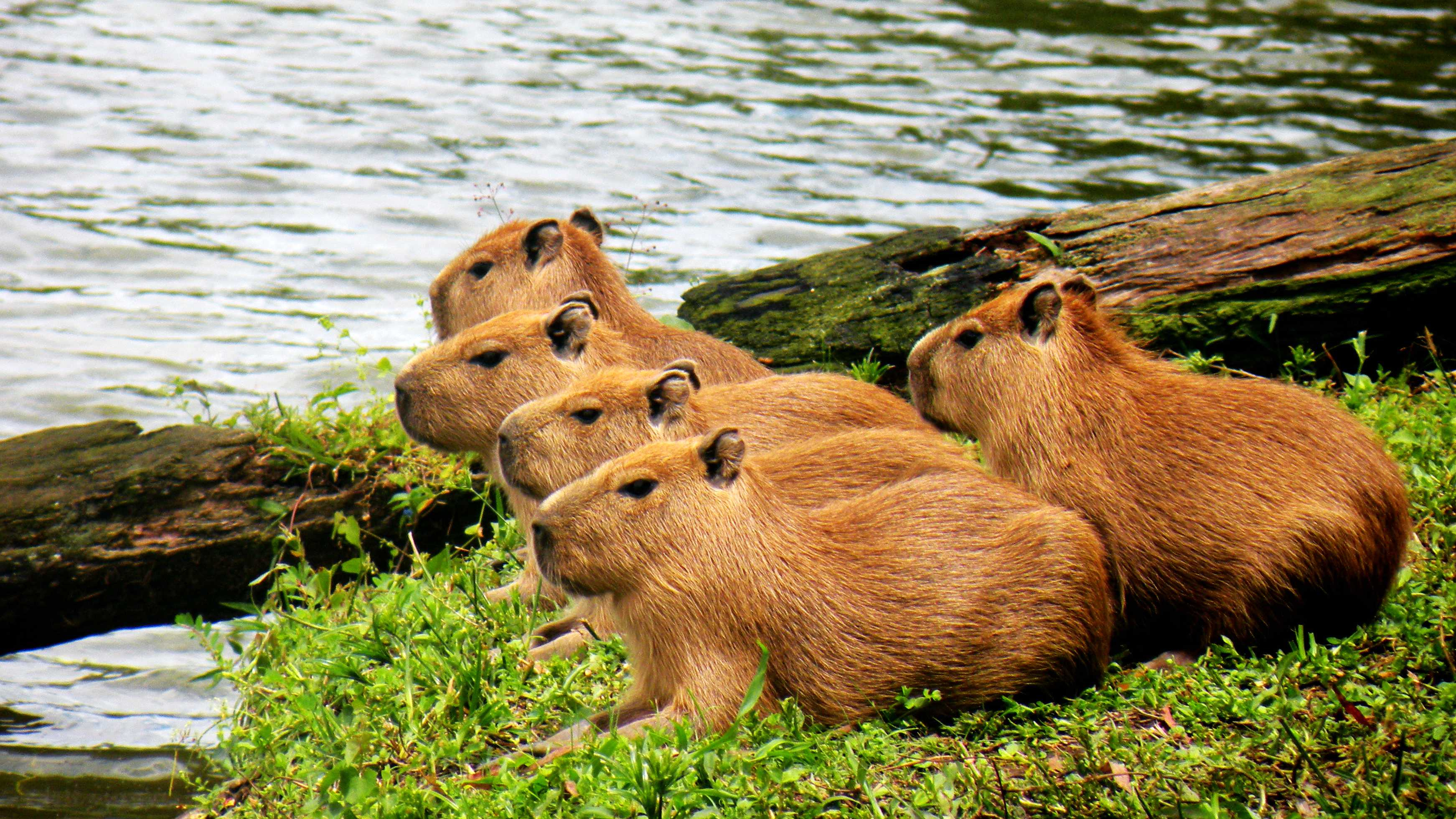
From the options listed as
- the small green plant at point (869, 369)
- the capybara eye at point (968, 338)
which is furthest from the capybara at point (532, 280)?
the capybara eye at point (968, 338)

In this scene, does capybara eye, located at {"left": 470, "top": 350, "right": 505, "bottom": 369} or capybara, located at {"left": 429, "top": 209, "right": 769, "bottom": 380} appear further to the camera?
capybara, located at {"left": 429, "top": 209, "right": 769, "bottom": 380}

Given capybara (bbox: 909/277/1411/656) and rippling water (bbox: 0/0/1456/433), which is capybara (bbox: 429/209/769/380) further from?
capybara (bbox: 909/277/1411/656)

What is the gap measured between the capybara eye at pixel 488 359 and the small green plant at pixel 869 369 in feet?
5.35

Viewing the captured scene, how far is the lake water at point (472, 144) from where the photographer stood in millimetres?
7484

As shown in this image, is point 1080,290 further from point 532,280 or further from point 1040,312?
point 532,280

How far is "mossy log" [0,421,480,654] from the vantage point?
16.0 ft

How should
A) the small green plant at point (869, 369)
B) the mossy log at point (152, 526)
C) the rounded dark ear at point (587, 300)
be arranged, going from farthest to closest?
the small green plant at point (869, 369) → the mossy log at point (152, 526) → the rounded dark ear at point (587, 300)

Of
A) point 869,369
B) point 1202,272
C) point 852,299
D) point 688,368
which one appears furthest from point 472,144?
point 688,368

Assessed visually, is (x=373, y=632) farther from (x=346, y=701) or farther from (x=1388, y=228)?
(x=1388, y=228)

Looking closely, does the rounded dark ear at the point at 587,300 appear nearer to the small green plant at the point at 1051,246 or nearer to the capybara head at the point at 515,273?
the capybara head at the point at 515,273

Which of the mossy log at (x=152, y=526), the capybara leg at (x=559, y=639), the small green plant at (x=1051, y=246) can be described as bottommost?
the mossy log at (x=152, y=526)

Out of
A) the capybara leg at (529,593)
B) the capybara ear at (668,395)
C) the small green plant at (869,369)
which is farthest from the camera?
the small green plant at (869,369)

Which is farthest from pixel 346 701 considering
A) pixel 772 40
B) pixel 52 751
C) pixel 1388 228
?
pixel 772 40

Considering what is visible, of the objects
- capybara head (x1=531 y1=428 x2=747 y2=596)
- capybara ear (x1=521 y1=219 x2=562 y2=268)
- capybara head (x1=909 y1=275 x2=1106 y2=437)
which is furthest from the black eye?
capybara ear (x1=521 y1=219 x2=562 y2=268)
